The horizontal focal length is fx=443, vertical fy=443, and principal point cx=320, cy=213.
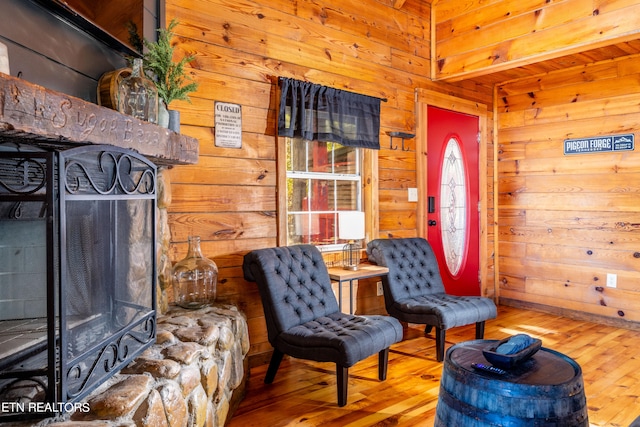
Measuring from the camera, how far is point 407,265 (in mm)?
3574

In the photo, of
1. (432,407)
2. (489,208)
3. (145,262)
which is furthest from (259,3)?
(489,208)

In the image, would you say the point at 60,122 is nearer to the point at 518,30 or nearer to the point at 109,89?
the point at 109,89

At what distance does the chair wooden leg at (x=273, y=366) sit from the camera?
2704mm

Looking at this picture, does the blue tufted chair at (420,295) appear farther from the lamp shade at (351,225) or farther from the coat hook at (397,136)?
the coat hook at (397,136)

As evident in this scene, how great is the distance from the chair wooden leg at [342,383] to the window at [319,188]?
3.73ft

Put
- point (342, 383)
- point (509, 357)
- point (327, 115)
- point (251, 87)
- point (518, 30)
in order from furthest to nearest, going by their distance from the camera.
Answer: point (518, 30) → point (327, 115) → point (251, 87) → point (342, 383) → point (509, 357)

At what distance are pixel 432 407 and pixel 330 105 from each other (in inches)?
86.1

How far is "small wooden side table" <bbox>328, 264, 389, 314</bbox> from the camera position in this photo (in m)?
3.07

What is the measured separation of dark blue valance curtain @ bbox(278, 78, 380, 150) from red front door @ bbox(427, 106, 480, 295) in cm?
85

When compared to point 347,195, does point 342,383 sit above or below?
below

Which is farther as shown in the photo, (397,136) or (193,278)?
(397,136)

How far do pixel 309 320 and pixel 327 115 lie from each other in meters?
1.54

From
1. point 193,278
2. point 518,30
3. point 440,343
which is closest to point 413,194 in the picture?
point 440,343

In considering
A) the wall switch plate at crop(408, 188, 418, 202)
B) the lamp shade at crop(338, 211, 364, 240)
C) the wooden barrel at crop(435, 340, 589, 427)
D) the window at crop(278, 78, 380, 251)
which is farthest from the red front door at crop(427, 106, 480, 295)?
the wooden barrel at crop(435, 340, 589, 427)
